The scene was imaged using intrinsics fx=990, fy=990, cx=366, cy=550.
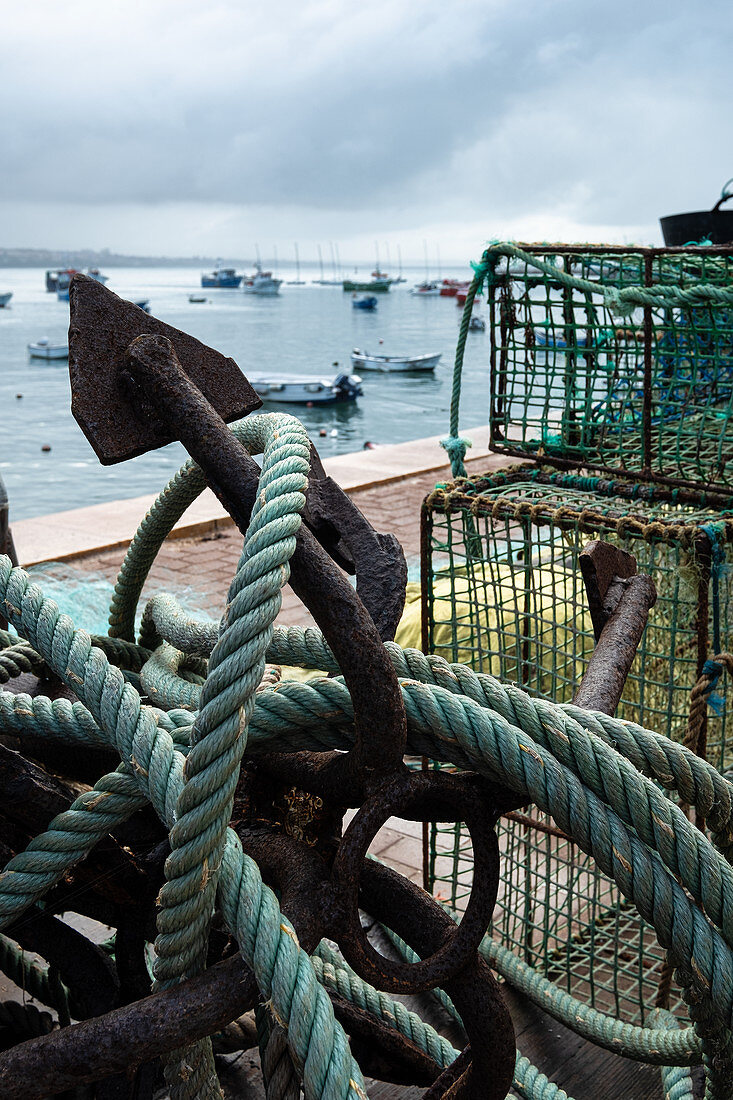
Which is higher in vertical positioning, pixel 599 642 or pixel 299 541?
pixel 299 541

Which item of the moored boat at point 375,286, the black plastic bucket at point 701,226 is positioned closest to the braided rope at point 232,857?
the black plastic bucket at point 701,226

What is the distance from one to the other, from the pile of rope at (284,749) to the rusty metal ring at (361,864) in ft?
0.17

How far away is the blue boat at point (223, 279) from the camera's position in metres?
124

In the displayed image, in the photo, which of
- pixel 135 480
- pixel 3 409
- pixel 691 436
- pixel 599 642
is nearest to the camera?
pixel 599 642

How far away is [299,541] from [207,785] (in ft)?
0.98

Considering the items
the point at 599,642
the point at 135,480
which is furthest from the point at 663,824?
the point at 135,480

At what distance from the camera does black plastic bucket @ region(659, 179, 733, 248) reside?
3836 millimetres

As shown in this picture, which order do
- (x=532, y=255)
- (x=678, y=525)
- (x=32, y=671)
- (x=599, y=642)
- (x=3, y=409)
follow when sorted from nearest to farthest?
(x=599, y=642)
(x=32, y=671)
(x=678, y=525)
(x=532, y=255)
(x=3, y=409)

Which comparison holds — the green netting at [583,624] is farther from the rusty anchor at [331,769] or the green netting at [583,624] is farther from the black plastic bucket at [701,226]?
the black plastic bucket at [701,226]

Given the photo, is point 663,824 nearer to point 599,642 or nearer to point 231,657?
point 599,642

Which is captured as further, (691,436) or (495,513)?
(691,436)

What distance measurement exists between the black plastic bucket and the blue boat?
125m

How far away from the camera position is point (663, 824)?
1.20 m

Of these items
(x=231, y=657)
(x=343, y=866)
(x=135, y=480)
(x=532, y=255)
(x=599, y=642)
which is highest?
(x=532, y=255)
